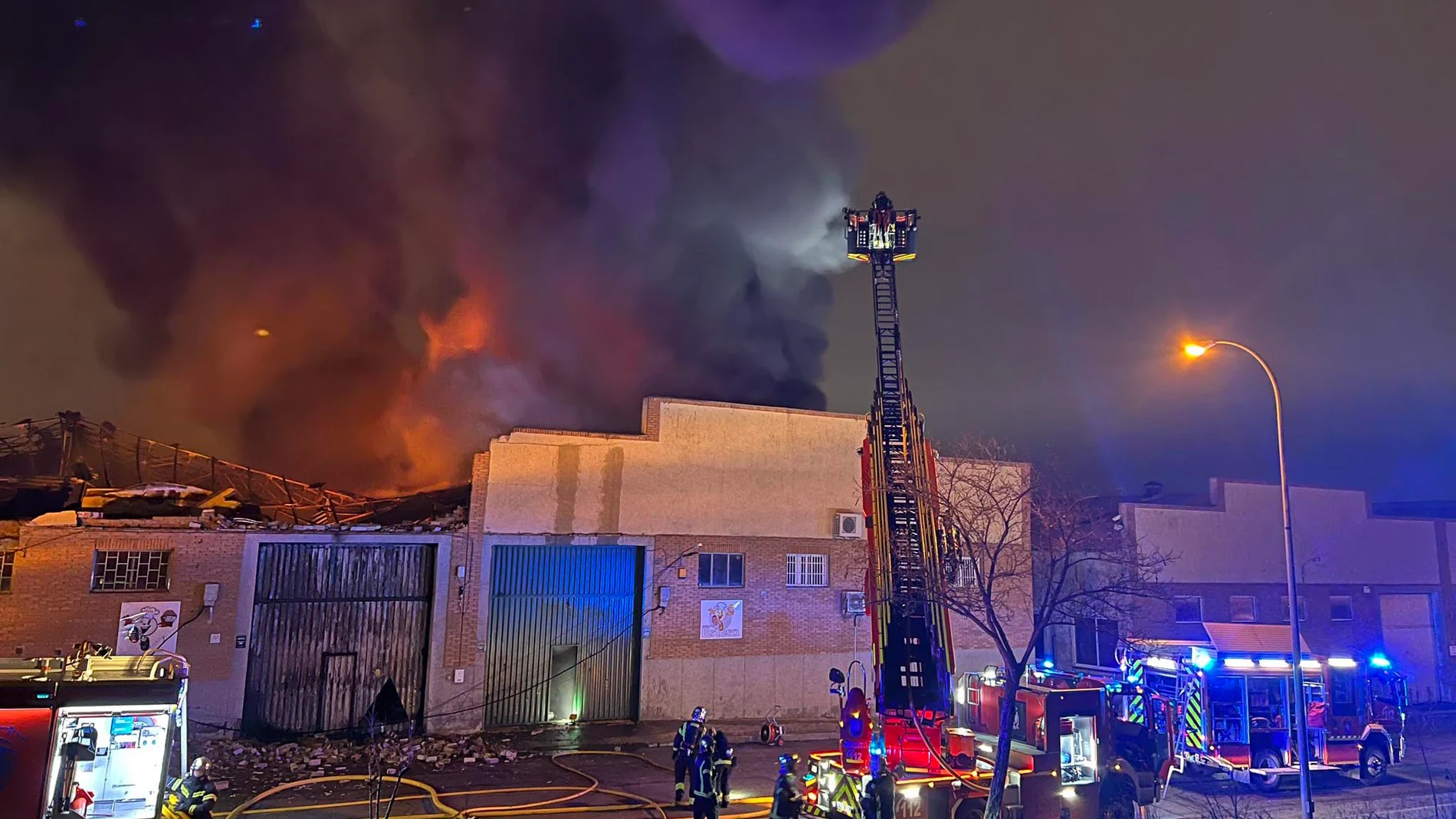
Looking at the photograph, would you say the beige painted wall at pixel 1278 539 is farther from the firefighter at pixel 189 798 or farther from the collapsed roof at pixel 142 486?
the firefighter at pixel 189 798

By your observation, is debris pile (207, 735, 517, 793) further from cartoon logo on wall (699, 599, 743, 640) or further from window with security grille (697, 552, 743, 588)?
window with security grille (697, 552, 743, 588)

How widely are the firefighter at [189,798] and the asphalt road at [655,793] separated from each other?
2180 millimetres

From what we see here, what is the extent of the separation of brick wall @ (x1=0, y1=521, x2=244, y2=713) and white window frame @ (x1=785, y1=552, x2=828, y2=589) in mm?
11331

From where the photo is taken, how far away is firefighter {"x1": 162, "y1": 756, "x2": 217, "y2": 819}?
361 inches

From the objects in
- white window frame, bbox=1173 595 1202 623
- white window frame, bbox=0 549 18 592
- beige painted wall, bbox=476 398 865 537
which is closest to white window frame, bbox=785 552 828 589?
beige painted wall, bbox=476 398 865 537

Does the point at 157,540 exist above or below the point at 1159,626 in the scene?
above

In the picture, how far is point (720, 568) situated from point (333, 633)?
26.3 ft

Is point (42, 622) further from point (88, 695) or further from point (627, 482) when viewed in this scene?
point (627, 482)

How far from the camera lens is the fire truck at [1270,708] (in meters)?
15.1

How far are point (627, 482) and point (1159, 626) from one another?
1511 cm

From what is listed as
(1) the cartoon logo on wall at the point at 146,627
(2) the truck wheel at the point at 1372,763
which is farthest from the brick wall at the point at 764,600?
(2) the truck wheel at the point at 1372,763

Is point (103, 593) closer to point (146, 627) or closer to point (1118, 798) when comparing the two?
point (146, 627)

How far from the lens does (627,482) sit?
1859 cm

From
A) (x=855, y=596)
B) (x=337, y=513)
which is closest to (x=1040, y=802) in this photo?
(x=855, y=596)
